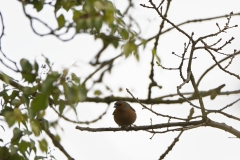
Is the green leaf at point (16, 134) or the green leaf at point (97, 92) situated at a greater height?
the green leaf at point (97, 92)

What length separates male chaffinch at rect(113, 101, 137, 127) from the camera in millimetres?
6963

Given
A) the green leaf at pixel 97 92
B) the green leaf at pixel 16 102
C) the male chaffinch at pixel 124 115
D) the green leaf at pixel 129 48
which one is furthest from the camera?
the male chaffinch at pixel 124 115

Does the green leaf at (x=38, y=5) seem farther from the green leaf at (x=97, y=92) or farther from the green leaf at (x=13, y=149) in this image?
the green leaf at (x=97, y=92)

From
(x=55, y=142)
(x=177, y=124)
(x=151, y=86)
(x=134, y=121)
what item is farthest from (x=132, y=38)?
(x=134, y=121)

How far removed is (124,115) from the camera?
696cm

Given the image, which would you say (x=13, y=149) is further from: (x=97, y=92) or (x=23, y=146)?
(x=97, y=92)

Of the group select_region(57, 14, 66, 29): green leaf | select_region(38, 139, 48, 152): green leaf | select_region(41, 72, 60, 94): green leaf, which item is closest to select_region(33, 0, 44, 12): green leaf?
select_region(57, 14, 66, 29): green leaf

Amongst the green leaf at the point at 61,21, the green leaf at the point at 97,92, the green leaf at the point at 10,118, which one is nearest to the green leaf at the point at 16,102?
the green leaf at the point at 10,118

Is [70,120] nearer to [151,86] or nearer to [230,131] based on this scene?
[151,86]

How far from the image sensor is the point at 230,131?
13.2ft

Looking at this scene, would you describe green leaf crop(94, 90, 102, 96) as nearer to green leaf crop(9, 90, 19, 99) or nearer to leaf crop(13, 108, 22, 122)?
green leaf crop(9, 90, 19, 99)

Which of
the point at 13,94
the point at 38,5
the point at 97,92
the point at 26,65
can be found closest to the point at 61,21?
the point at 38,5

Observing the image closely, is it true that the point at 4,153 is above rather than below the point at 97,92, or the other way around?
below

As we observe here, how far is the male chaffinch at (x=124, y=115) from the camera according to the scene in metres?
6.96
